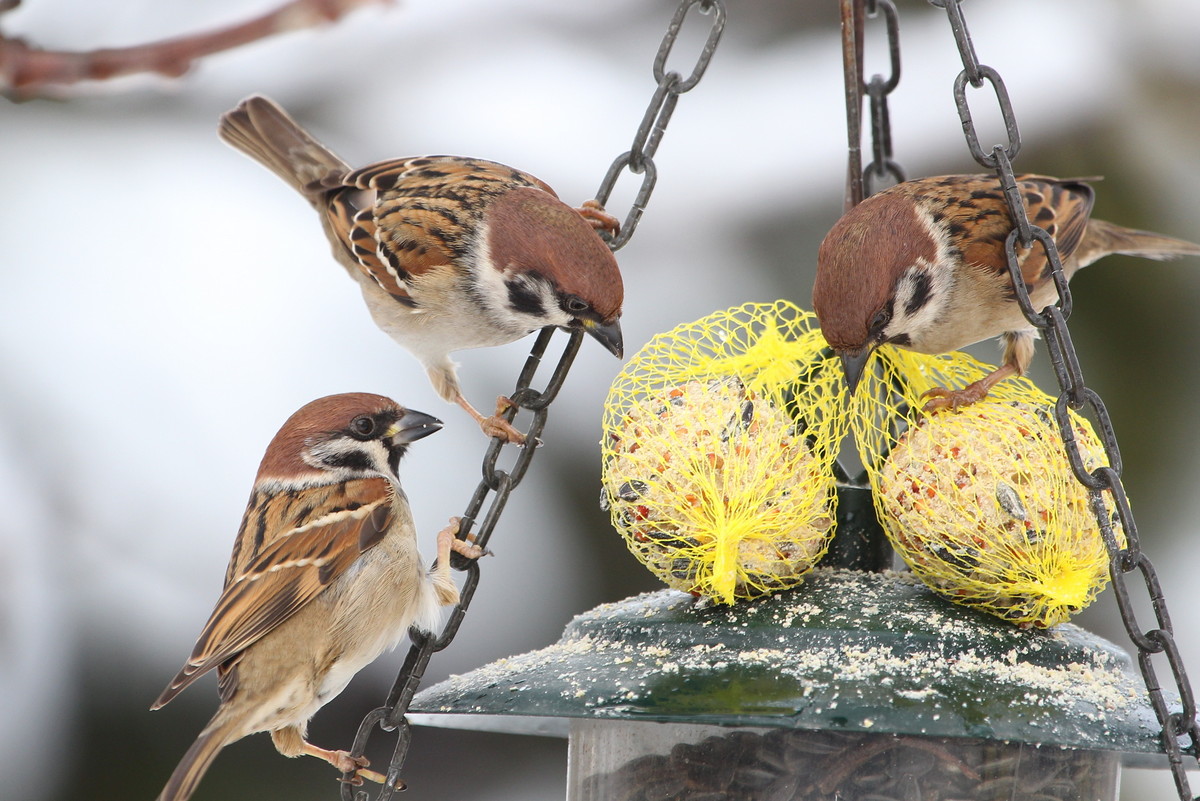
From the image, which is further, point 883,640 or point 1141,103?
point 1141,103

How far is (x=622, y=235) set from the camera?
2316 mm

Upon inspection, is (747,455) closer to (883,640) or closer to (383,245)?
(883,640)

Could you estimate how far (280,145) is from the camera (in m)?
3.44

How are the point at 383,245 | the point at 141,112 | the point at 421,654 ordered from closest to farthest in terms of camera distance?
the point at 421,654 < the point at 383,245 < the point at 141,112

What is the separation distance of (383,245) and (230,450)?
1216 mm

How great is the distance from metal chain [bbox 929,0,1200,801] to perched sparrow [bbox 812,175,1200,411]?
0.32 m

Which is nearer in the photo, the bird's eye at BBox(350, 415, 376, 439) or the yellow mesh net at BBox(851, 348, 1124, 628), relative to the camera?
the yellow mesh net at BBox(851, 348, 1124, 628)

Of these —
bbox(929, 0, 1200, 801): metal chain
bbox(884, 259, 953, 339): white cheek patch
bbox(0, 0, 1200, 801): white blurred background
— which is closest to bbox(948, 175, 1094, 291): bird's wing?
bbox(884, 259, 953, 339): white cheek patch

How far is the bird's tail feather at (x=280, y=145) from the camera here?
341cm

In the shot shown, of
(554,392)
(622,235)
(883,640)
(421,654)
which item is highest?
(622,235)

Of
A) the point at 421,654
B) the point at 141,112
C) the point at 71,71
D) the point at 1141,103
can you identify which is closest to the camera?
the point at 71,71

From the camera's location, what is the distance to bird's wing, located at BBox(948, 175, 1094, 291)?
2537 mm

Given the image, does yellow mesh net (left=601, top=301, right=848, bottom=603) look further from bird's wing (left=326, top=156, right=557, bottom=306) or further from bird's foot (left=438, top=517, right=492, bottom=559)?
bird's wing (left=326, top=156, right=557, bottom=306)

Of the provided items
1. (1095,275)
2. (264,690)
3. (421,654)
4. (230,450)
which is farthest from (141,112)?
(1095,275)
